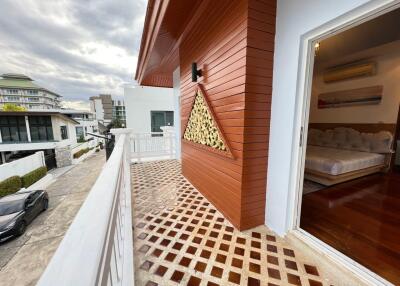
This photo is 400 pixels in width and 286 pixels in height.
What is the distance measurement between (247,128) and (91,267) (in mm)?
1655

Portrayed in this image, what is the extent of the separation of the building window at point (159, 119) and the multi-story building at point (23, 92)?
39.1 m

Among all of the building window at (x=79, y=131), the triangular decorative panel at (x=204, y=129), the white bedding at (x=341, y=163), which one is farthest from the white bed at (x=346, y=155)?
the building window at (x=79, y=131)

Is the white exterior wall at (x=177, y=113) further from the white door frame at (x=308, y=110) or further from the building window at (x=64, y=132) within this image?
the building window at (x=64, y=132)

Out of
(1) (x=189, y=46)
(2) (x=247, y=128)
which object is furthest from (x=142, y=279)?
(1) (x=189, y=46)

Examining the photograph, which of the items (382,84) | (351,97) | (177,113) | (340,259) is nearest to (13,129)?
(177,113)

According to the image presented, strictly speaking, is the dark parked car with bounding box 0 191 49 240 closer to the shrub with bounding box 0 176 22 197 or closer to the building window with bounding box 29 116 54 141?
the shrub with bounding box 0 176 22 197

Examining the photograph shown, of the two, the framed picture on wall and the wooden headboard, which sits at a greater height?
the framed picture on wall

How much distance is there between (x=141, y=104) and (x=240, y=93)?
7.33 meters

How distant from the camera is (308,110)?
5.33 feet

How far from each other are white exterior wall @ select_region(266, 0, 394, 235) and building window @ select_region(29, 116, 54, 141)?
1805 centimetres

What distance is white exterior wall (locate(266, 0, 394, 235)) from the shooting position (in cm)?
147

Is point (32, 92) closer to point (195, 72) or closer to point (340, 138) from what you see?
point (195, 72)

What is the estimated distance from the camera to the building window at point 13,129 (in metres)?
13.2

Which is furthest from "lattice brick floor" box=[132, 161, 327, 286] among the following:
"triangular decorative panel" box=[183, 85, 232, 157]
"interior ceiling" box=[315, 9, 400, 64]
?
"interior ceiling" box=[315, 9, 400, 64]
